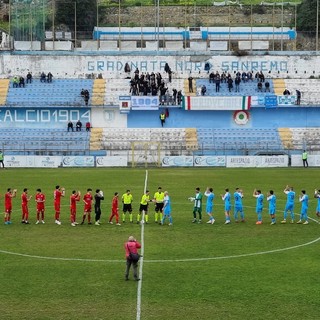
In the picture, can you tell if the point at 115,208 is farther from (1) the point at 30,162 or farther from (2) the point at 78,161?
(1) the point at 30,162

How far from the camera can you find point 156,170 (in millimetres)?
62594

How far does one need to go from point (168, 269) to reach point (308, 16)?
9074cm

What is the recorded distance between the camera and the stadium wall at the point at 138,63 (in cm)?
8419

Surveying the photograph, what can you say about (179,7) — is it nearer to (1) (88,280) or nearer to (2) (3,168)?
(2) (3,168)

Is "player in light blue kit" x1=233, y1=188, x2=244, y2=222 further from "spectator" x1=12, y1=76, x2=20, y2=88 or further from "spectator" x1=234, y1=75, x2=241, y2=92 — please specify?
"spectator" x1=12, y1=76, x2=20, y2=88

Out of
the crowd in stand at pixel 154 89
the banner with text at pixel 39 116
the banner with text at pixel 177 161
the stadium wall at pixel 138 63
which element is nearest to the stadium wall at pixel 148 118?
the banner with text at pixel 39 116

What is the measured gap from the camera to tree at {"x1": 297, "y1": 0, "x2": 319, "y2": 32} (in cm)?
11075

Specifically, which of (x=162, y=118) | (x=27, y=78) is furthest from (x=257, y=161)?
(x=27, y=78)

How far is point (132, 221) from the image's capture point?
36.4 m

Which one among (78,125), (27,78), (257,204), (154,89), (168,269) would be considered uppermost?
(27,78)

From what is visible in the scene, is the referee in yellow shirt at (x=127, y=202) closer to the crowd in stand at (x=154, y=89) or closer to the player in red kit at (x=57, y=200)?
the player in red kit at (x=57, y=200)

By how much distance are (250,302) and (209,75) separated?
2448 inches

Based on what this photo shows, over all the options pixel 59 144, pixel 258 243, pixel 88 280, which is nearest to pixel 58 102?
pixel 59 144

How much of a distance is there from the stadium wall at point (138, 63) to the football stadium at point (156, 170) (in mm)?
147
